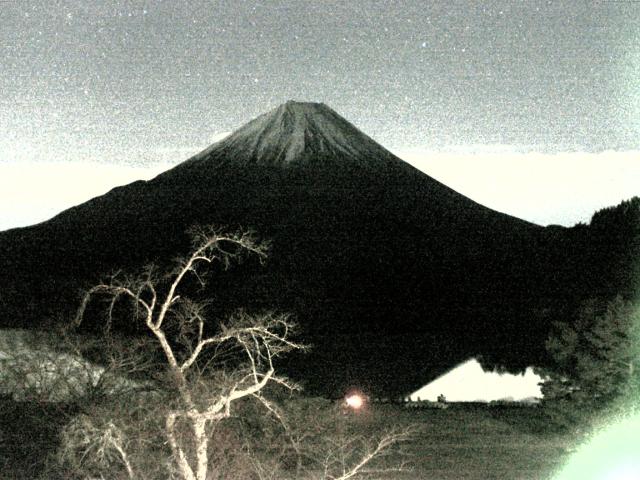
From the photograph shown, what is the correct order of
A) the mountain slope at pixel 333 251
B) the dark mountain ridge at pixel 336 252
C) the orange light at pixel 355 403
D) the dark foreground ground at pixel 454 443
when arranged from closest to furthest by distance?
the dark foreground ground at pixel 454 443
the orange light at pixel 355 403
the dark mountain ridge at pixel 336 252
the mountain slope at pixel 333 251

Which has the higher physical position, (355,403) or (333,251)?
(333,251)

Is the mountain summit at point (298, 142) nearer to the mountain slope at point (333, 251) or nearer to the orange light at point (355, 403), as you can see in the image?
the mountain slope at point (333, 251)

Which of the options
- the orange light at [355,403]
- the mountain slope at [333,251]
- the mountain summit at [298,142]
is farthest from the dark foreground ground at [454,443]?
the mountain summit at [298,142]

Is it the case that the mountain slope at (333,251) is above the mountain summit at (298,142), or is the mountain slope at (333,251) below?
below

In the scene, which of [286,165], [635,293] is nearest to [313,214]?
[286,165]

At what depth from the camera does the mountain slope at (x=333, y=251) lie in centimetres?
4834

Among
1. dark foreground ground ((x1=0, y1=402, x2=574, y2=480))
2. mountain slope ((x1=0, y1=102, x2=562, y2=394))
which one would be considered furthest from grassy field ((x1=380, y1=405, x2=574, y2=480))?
mountain slope ((x1=0, y1=102, x2=562, y2=394))

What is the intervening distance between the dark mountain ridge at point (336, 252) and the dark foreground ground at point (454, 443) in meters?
10.3

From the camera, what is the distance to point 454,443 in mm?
25641

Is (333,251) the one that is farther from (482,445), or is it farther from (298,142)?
(482,445)

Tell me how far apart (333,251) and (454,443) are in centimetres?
6161

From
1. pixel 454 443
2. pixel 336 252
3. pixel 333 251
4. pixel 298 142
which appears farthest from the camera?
pixel 298 142

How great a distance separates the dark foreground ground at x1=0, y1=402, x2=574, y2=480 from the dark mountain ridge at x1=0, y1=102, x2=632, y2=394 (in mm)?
10254

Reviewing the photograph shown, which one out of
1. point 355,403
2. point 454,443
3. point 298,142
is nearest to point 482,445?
point 454,443
